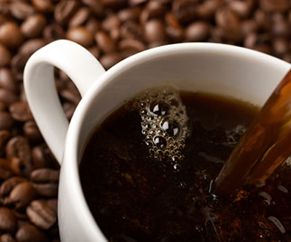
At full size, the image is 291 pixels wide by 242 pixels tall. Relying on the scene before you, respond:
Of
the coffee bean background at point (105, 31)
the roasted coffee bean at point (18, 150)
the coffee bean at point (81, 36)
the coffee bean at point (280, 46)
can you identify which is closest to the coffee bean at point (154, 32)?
the coffee bean background at point (105, 31)

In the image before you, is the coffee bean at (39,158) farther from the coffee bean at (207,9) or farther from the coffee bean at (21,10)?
the coffee bean at (207,9)

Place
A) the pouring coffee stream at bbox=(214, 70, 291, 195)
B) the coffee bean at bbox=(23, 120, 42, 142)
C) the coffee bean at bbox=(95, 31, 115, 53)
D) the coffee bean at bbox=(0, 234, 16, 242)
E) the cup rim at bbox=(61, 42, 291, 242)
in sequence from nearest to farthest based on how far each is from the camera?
the cup rim at bbox=(61, 42, 291, 242) < the pouring coffee stream at bbox=(214, 70, 291, 195) < the coffee bean at bbox=(0, 234, 16, 242) < the coffee bean at bbox=(23, 120, 42, 142) < the coffee bean at bbox=(95, 31, 115, 53)

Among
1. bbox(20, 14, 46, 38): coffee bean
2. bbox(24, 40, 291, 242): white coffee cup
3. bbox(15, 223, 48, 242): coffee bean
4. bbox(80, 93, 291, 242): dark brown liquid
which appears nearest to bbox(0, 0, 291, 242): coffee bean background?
bbox(20, 14, 46, 38): coffee bean

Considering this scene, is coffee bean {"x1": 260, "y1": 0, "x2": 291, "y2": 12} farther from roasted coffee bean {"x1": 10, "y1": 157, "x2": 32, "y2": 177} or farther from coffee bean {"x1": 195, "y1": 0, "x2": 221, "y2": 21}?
roasted coffee bean {"x1": 10, "y1": 157, "x2": 32, "y2": 177}

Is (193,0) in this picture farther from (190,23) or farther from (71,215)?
(71,215)

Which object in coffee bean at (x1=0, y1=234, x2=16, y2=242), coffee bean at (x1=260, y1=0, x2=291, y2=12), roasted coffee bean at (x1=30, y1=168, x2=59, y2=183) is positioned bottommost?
coffee bean at (x1=0, y1=234, x2=16, y2=242)

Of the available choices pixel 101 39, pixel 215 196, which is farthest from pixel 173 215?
pixel 101 39

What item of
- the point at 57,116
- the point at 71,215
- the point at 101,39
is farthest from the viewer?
the point at 101,39
